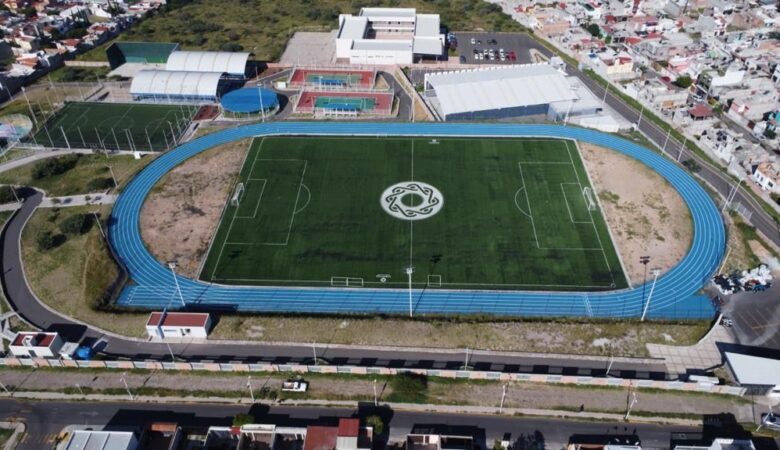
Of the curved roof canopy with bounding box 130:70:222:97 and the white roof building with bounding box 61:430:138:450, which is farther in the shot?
the curved roof canopy with bounding box 130:70:222:97

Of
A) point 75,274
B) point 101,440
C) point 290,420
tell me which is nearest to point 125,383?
point 101,440

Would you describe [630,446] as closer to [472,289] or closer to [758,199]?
[472,289]

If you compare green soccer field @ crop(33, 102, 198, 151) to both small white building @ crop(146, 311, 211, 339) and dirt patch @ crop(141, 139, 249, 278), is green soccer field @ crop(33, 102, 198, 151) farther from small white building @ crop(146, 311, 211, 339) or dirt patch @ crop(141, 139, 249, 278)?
small white building @ crop(146, 311, 211, 339)

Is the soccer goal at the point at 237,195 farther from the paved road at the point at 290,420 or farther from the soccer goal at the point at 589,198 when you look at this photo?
the soccer goal at the point at 589,198

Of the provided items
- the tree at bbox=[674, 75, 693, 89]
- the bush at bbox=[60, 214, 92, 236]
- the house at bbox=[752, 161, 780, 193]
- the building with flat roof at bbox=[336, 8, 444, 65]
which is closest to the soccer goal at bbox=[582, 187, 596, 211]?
the house at bbox=[752, 161, 780, 193]

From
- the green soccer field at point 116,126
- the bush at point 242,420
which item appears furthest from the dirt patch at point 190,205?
the bush at point 242,420

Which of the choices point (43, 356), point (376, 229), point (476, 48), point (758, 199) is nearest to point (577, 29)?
point (476, 48)
